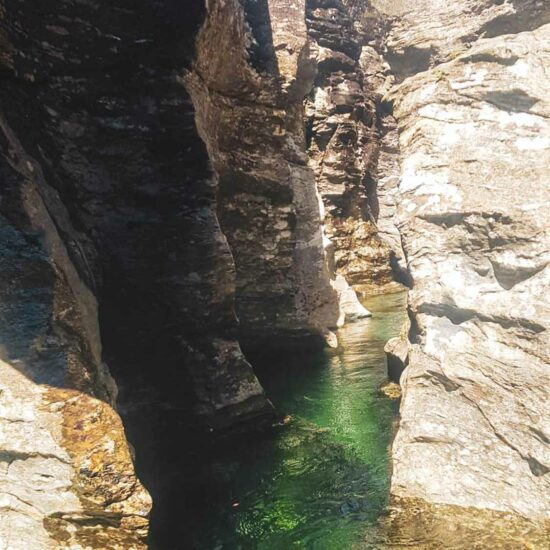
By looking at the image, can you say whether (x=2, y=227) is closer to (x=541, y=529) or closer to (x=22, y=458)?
(x=22, y=458)

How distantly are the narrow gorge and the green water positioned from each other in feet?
0.12

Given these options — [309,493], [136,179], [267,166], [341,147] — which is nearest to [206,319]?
[136,179]

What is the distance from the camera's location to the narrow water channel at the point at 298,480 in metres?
5.77

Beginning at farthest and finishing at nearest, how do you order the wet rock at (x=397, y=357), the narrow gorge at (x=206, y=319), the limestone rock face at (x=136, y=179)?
the wet rock at (x=397, y=357) < the limestone rock face at (x=136, y=179) < the narrow gorge at (x=206, y=319)

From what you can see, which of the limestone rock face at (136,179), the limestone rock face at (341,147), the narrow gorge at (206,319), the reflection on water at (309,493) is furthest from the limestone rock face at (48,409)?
the limestone rock face at (341,147)

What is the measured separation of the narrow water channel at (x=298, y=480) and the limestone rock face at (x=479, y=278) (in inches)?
36.2

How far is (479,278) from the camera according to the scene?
6.11m

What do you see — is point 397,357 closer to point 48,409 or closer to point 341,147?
point 48,409

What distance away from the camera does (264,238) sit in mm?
11609

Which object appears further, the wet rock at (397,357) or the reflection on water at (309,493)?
the wet rock at (397,357)

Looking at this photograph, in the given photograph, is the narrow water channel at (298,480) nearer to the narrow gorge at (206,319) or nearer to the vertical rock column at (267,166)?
the narrow gorge at (206,319)

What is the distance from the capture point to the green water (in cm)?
578

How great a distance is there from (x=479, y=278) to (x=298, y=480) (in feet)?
12.3

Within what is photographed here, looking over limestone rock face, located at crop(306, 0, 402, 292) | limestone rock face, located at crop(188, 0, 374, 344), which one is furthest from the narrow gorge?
limestone rock face, located at crop(306, 0, 402, 292)
